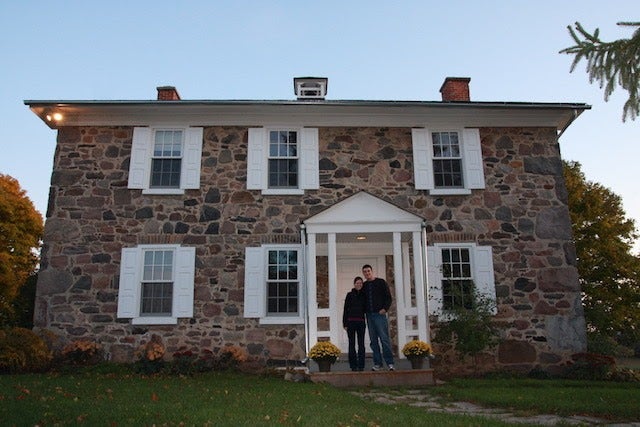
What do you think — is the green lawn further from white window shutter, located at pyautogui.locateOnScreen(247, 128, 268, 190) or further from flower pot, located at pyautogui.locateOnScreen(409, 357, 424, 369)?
white window shutter, located at pyautogui.locateOnScreen(247, 128, 268, 190)

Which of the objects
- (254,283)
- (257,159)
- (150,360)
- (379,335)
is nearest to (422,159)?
Answer: (257,159)

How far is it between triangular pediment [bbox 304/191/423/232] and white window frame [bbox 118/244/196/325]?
2631mm

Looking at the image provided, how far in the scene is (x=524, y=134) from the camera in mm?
11797

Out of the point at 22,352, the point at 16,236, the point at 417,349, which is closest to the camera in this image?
the point at 22,352

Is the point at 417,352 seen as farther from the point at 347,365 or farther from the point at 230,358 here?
the point at 230,358

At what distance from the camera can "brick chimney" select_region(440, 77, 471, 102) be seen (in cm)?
1277

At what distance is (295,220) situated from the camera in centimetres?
1118

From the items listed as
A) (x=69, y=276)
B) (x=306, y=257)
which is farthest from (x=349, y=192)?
(x=69, y=276)

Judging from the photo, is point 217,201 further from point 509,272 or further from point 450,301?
point 509,272

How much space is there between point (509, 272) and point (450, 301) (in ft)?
4.53

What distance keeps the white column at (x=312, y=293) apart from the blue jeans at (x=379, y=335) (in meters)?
1.17

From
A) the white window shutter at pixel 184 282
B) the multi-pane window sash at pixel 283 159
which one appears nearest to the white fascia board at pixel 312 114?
the multi-pane window sash at pixel 283 159

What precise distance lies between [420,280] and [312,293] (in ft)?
6.87

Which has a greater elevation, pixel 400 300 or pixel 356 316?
pixel 400 300
